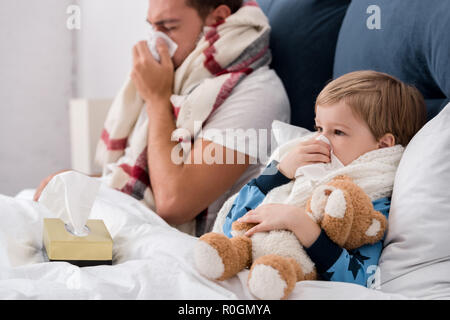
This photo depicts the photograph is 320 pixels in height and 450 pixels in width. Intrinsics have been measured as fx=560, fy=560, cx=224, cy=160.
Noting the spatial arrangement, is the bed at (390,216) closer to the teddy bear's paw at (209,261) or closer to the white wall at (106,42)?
the teddy bear's paw at (209,261)

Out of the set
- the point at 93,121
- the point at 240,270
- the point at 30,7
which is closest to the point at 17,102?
the point at 30,7

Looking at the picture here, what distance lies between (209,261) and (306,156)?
0.95 feet

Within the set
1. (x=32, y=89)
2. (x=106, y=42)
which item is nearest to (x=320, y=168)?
(x=106, y=42)

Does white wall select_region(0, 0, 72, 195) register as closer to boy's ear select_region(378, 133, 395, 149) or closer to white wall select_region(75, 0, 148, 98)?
white wall select_region(75, 0, 148, 98)

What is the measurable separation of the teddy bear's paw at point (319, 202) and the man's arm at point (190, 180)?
18.0 inches

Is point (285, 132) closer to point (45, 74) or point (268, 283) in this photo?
point (268, 283)

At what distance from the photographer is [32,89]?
102 inches

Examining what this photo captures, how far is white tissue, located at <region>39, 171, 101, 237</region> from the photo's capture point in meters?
0.93

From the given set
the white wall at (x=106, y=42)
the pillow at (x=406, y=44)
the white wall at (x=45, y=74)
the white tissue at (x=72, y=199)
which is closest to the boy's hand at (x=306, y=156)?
the pillow at (x=406, y=44)

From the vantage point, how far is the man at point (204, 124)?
1.26m

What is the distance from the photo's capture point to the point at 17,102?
8.40 feet

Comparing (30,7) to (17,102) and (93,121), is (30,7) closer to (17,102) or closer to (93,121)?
(17,102)

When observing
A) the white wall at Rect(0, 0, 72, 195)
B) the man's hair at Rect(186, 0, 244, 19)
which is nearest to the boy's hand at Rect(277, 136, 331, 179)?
the man's hair at Rect(186, 0, 244, 19)

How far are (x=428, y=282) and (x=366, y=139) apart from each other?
0.25 meters
